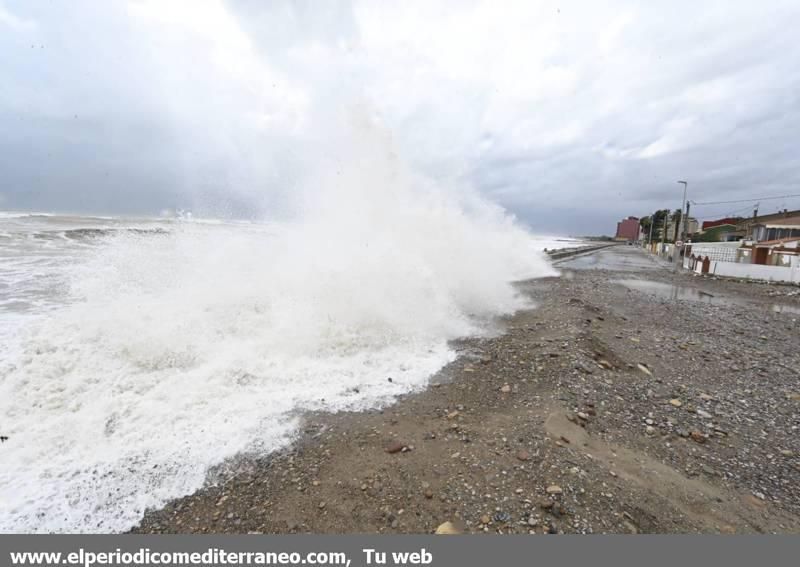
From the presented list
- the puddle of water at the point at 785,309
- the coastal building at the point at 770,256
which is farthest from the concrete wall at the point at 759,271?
the puddle of water at the point at 785,309

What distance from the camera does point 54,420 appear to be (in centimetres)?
400

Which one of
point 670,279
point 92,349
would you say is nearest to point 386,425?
point 92,349

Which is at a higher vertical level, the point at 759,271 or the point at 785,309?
the point at 759,271

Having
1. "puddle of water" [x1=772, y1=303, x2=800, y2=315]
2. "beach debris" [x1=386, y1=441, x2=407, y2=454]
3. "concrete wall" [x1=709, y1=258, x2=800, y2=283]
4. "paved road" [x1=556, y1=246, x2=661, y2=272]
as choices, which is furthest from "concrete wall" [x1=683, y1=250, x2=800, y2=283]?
"beach debris" [x1=386, y1=441, x2=407, y2=454]

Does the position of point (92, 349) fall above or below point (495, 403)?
above

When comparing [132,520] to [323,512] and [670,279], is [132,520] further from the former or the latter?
[670,279]

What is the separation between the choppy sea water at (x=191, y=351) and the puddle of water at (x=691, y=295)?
7374 millimetres

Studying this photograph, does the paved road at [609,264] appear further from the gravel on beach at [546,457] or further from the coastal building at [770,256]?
the gravel on beach at [546,457]

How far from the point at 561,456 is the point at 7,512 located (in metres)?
4.84

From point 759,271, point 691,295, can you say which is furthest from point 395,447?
point 759,271

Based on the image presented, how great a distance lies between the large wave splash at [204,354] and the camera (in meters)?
3.32

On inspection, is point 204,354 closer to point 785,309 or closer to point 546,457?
point 546,457

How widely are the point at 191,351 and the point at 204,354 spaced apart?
225 mm

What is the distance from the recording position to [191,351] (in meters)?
5.68
